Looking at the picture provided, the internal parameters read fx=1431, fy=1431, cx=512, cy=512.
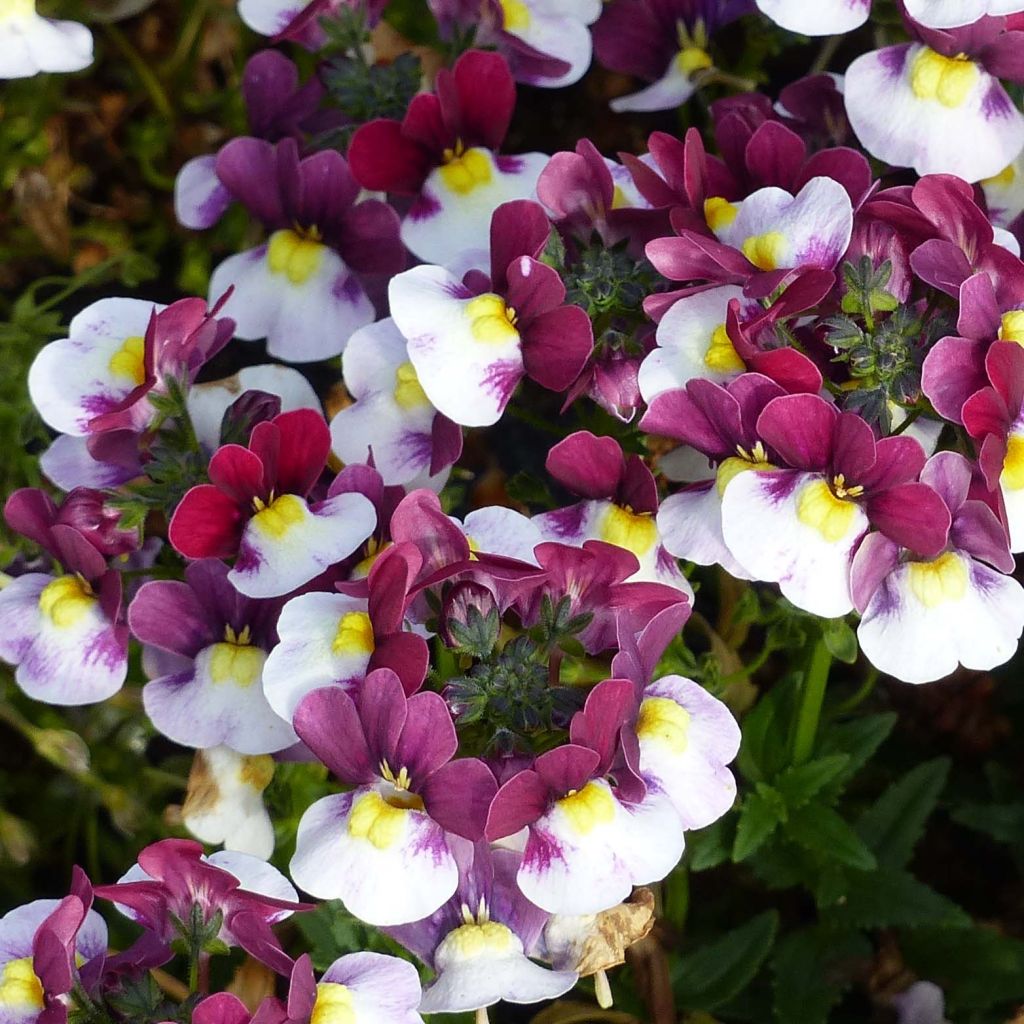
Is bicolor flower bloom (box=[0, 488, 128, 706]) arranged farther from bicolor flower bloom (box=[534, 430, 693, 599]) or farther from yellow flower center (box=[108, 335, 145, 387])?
bicolor flower bloom (box=[534, 430, 693, 599])

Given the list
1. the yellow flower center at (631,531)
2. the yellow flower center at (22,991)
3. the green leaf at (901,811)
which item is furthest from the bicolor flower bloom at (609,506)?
the yellow flower center at (22,991)

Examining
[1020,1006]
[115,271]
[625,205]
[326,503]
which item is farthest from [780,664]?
[115,271]

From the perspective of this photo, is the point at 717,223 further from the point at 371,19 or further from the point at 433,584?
the point at 371,19

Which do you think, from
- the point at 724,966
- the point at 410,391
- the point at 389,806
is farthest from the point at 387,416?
the point at 724,966

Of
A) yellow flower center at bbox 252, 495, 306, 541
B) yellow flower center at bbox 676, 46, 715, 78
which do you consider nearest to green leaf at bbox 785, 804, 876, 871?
yellow flower center at bbox 252, 495, 306, 541

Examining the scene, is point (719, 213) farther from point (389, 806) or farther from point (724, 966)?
point (724, 966)
